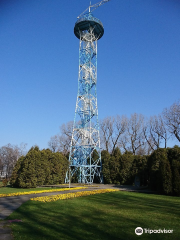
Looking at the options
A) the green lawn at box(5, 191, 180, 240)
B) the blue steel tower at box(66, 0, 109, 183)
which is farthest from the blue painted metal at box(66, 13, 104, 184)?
the green lawn at box(5, 191, 180, 240)

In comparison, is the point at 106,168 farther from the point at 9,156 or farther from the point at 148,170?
the point at 9,156

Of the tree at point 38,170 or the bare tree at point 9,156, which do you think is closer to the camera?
the tree at point 38,170

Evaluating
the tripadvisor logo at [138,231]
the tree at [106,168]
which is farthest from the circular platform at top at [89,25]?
the tripadvisor logo at [138,231]

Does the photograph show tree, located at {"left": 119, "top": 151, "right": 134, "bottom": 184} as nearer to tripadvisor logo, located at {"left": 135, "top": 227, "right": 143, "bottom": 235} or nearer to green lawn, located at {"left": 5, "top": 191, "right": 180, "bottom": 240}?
green lawn, located at {"left": 5, "top": 191, "right": 180, "bottom": 240}

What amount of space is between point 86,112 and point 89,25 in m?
11.2

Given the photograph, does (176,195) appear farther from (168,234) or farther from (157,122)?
(157,122)

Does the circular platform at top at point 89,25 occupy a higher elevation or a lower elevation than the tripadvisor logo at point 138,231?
higher

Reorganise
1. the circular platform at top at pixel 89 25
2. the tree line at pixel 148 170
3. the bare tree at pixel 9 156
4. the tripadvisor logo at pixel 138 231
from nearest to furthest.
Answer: the tripadvisor logo at pixel 138 231 → the tree line at pixel 148 170 → the circular platform at top at pixel 89 25 → the bare tree at pixel 9 156

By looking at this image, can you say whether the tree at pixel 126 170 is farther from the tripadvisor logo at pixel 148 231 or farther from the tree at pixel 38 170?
the tripadvisor logo at pixel 148 231

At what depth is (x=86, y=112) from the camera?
2470 centimetres

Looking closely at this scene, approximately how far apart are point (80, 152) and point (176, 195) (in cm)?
1325

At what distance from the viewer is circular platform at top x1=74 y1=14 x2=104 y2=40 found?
25.6m

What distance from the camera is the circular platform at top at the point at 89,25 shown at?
2560cm

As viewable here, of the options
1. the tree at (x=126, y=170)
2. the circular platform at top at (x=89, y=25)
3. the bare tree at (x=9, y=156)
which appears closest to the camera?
the tree at (x=126, y=170)
